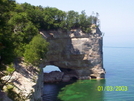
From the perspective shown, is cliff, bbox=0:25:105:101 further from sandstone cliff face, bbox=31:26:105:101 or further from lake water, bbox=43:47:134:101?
lake water, bbox=43:47:134:101

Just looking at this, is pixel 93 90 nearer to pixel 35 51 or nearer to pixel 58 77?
pixel 58 77

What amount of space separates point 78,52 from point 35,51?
51.6 feet

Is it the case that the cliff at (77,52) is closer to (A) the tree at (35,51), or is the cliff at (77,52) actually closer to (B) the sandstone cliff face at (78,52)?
(B) the sandstone cliff face at (78,52)

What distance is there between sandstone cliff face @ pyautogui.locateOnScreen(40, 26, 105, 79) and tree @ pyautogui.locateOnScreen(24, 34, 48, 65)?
1191cm

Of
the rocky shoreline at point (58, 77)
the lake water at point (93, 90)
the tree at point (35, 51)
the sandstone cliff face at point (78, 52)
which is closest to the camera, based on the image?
the tree at point (35, 51)

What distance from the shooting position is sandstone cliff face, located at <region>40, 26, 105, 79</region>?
35.2 meters

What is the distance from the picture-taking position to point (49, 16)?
112 feet

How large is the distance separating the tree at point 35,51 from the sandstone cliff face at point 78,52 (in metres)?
11.9

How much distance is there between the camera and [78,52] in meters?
35.9

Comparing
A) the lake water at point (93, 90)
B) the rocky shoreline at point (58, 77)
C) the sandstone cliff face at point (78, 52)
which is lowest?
the lake water at point (93, 90)

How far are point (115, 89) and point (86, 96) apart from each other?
597cm

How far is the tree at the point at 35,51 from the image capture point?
783 inches

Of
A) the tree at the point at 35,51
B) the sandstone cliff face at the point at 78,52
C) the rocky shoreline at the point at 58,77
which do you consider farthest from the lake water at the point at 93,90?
the tree at the point at 35,51

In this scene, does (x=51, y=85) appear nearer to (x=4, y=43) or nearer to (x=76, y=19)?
(x=76, y=19)
